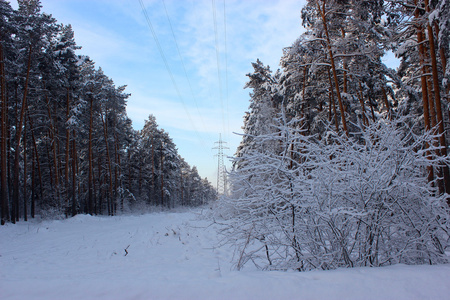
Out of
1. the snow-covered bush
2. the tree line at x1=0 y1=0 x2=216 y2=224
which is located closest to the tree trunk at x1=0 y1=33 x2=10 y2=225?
the tree line at x1=0 y1=0 x2=216 y2=224

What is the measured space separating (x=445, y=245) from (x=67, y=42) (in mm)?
23798

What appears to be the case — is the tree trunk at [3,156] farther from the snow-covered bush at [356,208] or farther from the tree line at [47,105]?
the snow-covered bush at [356,208]

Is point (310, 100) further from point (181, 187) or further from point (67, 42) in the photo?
point (181, 187)

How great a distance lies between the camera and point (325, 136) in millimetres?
4367

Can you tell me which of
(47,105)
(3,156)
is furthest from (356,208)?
(47,105)

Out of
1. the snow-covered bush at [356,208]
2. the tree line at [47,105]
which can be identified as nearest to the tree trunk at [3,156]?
the tree line at [47,105]

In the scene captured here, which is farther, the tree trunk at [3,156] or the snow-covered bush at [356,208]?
the tree trunk at [3,156]

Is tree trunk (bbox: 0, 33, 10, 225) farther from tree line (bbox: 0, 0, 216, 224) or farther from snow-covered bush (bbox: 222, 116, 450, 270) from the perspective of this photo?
snow-covered bush (bbox: 222, 116, 450, 270)

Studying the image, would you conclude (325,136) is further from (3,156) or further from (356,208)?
(3,156)

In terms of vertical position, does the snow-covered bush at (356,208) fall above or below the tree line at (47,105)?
below

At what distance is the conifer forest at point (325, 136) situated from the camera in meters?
3.51

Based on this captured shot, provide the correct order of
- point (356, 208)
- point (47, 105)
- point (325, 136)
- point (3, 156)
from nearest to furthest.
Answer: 1. point (356, 208)
2. point (325, 136)
3. point (3, 156)
4. point (47, 105)

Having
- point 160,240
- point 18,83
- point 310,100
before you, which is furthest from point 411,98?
point 18,83

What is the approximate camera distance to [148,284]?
2.54 m
